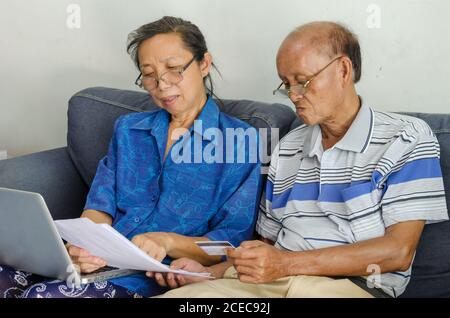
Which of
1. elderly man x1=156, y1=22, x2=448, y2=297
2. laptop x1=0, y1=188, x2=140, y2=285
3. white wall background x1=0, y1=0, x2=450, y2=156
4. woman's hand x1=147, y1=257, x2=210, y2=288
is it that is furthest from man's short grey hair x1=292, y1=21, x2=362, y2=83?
laptop x1=0, y1=188, x2=140, y2=285

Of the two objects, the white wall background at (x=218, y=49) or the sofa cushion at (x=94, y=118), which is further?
the sofa cushion at (x=94, y=118)

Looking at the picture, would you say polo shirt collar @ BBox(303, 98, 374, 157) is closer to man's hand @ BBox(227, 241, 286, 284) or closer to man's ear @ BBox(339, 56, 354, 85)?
man's ear @ BBox(339, 56, 354, 85)

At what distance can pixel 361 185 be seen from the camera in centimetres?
153

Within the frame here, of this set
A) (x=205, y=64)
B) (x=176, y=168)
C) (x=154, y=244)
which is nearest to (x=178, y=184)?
(x=176, y=168)

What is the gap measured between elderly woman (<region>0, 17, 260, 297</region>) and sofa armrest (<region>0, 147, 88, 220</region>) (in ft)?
0.95

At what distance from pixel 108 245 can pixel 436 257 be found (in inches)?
33.7

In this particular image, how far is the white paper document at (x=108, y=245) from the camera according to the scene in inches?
54.2

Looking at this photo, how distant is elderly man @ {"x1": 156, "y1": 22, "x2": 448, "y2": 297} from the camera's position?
1465 mm

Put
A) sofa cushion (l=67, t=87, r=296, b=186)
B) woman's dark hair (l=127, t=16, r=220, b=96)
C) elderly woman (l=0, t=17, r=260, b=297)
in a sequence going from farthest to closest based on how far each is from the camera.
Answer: sofa cushion (l=67, t=87, r=296, b=186)
woman's dark hair (l=127, t=16, r=220, b=96)
elderly woman (l=0, t=17, r=260, b=297)

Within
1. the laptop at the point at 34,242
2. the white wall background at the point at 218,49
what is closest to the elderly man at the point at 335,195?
the laptop at the point at 34,242

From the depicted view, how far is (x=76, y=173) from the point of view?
7.43ft

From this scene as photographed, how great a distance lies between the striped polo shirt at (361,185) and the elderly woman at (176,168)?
13 cm

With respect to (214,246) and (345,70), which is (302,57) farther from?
(214,246)

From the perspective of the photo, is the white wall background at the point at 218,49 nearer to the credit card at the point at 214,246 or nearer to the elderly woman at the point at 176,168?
the elderly woman at the point at 176,168
